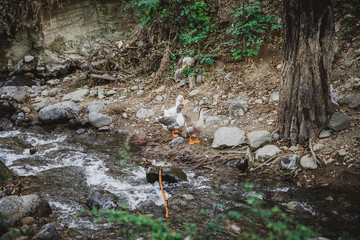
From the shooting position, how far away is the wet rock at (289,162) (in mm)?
3823

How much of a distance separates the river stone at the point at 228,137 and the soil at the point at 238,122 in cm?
13

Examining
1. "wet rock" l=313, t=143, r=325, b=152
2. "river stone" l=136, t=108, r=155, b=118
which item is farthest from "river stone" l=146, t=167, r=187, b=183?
"river stone" l=136, t=108, r=155, b=118

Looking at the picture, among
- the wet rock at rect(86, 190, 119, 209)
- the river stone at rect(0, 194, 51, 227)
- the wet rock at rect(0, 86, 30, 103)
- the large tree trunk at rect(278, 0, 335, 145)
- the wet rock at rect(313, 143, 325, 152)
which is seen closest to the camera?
the river stone at rect(0, 194, 51, 227)

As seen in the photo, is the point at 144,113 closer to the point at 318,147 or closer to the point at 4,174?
the point at 4,174

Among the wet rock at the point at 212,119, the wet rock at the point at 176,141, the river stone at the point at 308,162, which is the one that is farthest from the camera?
the wet rock at the point at 212,119

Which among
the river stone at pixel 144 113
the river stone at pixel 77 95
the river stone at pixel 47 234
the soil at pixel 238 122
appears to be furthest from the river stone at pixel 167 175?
the river stone at pixel 77 95

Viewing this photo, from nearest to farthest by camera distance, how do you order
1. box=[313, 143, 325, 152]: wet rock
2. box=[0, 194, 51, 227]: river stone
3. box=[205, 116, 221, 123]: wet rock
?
box=[0, 194, 51, 227]: river stone, box=[313, 143, 325, 152]: wet rock, box=[205, 116, 221, 123]: wet rock

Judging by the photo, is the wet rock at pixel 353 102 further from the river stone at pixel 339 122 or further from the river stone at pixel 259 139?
the river stone at pixel 259 139

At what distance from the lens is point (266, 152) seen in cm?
416

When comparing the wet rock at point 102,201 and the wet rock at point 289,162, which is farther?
the wet rock at point 289,162

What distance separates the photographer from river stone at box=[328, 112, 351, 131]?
390 centimetres

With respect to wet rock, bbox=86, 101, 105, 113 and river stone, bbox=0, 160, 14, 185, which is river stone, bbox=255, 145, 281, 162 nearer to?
river stone, bbox=0, 160, 14, 185

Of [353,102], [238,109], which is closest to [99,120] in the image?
[238,109]

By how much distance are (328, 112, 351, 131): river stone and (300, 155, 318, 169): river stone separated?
2.37ft
